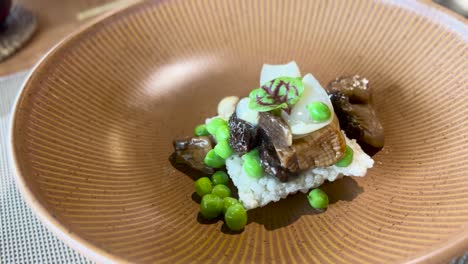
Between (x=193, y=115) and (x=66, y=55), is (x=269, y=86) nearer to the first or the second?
(x=193, y=115)

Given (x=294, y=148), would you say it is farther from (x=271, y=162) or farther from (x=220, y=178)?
(x=220, y=178)

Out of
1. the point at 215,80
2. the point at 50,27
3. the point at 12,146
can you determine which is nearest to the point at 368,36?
the point at 215,80

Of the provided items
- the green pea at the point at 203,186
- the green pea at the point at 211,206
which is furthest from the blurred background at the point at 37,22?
the green pea at the point at 211,206

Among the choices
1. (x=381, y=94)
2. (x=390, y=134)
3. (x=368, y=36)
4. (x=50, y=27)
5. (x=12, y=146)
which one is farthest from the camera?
(x=50, y=27)

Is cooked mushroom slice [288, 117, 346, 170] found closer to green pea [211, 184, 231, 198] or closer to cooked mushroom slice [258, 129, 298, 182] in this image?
cooked mushroom slice [258, 129, 298, 182]

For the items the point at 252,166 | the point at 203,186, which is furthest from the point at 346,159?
the point at 203,186

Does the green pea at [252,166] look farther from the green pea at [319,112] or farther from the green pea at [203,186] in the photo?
the green pea at [319,112]
